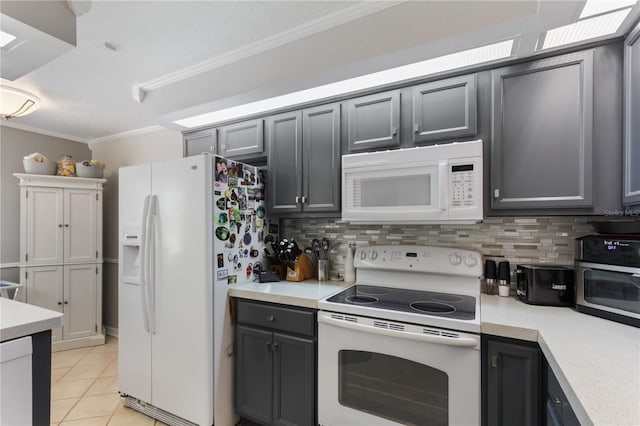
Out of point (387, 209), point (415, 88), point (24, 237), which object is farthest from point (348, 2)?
point (24, 237)

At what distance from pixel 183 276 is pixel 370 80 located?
1.72 metres

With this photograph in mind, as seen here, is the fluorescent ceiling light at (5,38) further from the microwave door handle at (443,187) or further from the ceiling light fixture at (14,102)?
the microwave door handle at (443,187)

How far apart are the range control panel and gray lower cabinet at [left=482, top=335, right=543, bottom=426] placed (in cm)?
57

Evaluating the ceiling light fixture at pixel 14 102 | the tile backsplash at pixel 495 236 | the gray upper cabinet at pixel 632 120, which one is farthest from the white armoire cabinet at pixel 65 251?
the gray upper cabinet at pixel 632 120

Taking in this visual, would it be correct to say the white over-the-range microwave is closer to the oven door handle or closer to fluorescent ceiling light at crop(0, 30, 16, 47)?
the oven door handle

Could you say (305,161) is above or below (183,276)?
above

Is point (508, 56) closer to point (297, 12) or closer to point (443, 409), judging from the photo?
point (297, 12)

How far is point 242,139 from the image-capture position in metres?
2.40

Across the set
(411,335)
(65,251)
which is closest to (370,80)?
(411,335)

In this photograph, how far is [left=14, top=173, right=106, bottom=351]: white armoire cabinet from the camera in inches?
122

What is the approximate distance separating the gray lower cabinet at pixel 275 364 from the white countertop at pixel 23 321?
961mm

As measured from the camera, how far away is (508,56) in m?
1.52

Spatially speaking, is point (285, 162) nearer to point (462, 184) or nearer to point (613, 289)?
point (462, 184)

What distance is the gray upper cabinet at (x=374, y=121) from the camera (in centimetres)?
184
